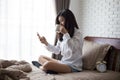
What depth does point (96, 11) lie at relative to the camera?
4.09 metres

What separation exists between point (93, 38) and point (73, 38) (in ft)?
2.41

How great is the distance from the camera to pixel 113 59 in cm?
336

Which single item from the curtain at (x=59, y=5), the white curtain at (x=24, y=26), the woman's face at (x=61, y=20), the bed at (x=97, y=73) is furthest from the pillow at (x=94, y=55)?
the white curtain at (x=24, y=26)

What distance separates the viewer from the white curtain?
4.11 m

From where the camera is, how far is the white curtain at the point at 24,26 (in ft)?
13.5

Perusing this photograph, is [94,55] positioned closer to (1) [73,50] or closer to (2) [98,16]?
(1) [73,50]

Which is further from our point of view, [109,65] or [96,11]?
[96,11]

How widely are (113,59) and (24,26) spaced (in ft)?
5.74

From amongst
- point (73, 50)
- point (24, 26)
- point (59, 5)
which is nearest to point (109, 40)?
point (73, 50)

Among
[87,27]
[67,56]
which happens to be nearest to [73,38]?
[67,56]

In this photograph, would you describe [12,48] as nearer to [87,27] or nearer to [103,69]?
[87,27]

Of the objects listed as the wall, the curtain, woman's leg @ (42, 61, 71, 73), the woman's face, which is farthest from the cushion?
the curtain

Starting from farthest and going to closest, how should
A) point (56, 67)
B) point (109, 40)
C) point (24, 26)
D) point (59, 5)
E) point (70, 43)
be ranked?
point (59, 5) < point (24, 26) < point (109, 40) < point (70, 43) < point (56, 67)

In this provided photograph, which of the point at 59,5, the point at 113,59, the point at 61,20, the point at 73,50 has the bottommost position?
the point at 113,59
